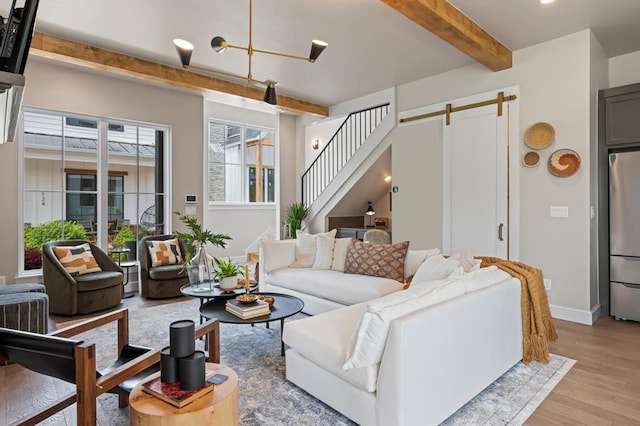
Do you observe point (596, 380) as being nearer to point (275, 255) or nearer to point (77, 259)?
point (275, 255)

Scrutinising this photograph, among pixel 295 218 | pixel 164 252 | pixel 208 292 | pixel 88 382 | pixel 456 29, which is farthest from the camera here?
pixel 295 218

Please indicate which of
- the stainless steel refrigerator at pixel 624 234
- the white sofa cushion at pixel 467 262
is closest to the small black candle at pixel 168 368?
the white sofa cushion at pixel 467 262

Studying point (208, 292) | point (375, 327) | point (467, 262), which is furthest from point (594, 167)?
point (208, 292)

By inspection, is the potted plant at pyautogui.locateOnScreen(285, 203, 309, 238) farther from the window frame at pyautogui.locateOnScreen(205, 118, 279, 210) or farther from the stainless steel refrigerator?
the stainless steel refrigerator

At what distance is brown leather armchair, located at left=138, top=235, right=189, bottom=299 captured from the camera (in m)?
4.83

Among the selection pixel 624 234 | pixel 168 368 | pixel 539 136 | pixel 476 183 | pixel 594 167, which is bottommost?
pixel 168 368

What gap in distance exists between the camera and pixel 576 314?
390 cm

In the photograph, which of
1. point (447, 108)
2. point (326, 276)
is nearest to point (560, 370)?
point (326, 276)

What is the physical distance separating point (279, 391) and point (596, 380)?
2219mm

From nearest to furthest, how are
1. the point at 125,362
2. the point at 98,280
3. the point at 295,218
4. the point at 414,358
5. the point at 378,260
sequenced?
the point at 414,358 < the point at 125,362 < the point at 378,260 < the point at 98,280 < the point at 295,218

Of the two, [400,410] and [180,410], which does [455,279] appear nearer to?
[400,410]

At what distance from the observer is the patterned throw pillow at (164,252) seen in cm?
501

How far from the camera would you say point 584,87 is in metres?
3.80

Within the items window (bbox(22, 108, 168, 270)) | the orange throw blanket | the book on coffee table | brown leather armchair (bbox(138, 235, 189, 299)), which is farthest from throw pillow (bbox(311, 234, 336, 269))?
window (bbox(22, 108, 168, 270))
